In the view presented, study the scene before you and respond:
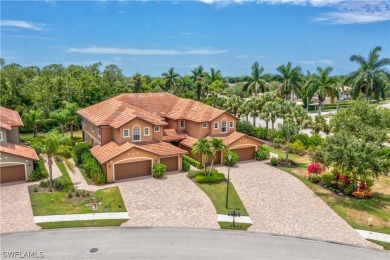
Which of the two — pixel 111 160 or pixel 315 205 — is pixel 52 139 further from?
pixel 315 205

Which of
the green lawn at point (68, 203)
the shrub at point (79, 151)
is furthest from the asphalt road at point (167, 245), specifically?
the shrub at point (79, 151)

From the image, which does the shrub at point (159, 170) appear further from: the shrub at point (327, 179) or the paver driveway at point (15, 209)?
the shrub at point (327, 179)

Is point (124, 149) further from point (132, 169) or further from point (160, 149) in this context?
point (160, 149)

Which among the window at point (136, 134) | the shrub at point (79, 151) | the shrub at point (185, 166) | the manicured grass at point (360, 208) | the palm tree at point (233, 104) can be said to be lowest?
the manicured grass at point (360, 208)

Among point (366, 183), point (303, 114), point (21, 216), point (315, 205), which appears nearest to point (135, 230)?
point (21, 216)

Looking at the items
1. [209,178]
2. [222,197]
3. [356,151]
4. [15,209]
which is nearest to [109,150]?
[15,209]

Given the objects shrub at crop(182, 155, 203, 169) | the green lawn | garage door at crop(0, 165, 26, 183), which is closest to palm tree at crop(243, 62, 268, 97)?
Result: shrub at crop(182, 155, 203, 169)

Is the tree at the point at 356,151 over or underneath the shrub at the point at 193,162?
over

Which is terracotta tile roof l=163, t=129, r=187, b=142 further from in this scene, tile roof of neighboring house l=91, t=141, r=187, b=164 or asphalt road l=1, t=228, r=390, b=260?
asphalt road l=1, t=228, r=390, b=260
